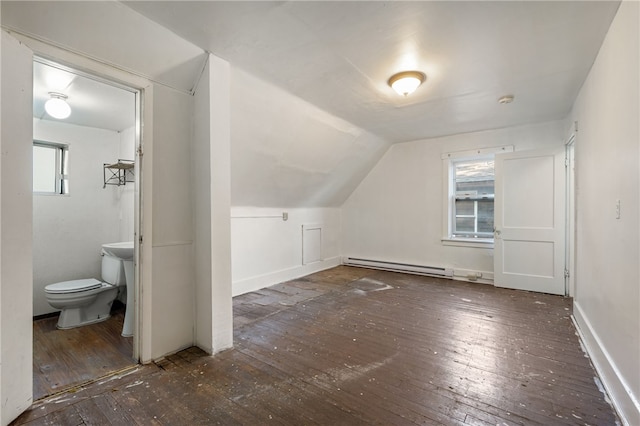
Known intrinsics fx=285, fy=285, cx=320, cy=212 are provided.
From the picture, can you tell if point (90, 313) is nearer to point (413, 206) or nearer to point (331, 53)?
→ point (331, 53)

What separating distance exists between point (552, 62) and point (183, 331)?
12.1 ft

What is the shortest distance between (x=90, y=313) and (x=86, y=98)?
6.76ft

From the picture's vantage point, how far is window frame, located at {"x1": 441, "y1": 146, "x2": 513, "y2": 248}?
440 cm

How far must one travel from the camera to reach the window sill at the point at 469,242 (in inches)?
170

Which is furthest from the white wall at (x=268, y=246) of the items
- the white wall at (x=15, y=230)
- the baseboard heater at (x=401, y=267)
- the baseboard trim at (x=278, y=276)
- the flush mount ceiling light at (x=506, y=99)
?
the flush mount ceiling light at (x=506, y=99)

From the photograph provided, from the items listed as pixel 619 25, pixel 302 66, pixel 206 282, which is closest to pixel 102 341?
pixel 206 282

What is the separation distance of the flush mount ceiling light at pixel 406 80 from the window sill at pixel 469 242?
2767 millimetres

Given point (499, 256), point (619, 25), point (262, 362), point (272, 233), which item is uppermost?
point (619, 25)

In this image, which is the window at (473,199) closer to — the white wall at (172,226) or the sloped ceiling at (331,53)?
the sloped ceiling at (331,53)

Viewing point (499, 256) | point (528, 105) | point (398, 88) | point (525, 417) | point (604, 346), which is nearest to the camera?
point (525, 417)

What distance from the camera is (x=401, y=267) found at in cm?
505

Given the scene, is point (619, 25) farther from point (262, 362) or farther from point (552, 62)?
point (262, 362)

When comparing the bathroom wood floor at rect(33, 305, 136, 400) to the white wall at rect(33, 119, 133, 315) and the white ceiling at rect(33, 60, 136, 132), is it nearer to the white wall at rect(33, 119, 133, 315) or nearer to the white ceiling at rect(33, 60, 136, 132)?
the white wall at rect(33, 119, 133, 315)

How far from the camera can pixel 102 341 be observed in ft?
7.90
